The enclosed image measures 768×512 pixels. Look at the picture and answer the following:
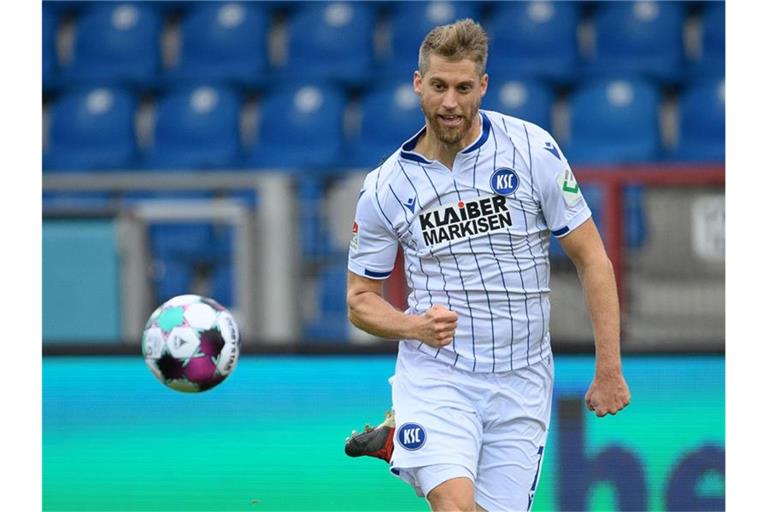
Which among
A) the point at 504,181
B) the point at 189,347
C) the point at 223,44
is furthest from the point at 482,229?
the point at 223,44

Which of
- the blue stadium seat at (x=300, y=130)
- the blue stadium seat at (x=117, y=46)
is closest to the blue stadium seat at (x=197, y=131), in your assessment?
the blue stadium seat at (x=300, y=130)

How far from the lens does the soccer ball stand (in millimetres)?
5016

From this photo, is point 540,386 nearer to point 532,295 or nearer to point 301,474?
point 532,295

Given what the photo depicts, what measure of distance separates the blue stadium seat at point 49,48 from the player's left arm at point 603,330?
351 inches

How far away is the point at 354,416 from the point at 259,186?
2304mm

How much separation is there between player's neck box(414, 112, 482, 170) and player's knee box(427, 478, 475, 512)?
1.11 m

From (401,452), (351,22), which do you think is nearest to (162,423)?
(401,452)

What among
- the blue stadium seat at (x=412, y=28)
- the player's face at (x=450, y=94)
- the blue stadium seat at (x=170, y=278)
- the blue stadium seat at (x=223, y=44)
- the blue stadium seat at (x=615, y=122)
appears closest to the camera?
the player's face at (x=450, y=94)

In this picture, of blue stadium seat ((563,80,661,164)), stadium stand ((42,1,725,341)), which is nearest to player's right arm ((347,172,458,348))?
stadium stand ((42,1,725,341))

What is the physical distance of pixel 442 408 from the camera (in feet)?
14.6

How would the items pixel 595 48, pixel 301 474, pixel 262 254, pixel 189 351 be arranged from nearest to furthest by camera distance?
pixel 189 351, pixel 301 474, pixel 262 254, pixel 595 48

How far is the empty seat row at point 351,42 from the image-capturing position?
11.8 metres

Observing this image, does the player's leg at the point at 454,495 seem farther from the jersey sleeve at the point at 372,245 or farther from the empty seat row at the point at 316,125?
the empty seat row at the point at 316,125

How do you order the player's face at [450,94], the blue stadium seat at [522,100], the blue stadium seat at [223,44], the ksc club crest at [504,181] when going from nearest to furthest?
the player's face at [450,94]
the ksc club crest at [504,181]
the blue stadium seat at [522,100]
the blue stadium seat at [223,44]
